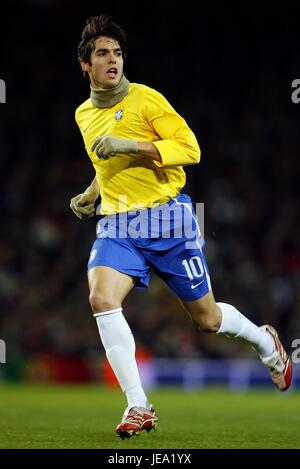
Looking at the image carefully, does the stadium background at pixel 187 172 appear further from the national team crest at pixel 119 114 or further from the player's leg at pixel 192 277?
the national team crest at pixel 119 114

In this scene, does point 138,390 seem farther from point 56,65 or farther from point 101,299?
point 56,65

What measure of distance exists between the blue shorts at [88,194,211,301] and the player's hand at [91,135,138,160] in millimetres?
473

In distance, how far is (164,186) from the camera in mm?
6062

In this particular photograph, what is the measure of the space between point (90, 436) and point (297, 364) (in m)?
8.68

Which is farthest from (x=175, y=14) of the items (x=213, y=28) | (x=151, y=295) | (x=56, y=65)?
(x=151, y=295)

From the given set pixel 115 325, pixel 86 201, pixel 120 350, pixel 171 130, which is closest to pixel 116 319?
pixel 115 325

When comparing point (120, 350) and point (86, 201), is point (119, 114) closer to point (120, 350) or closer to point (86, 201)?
point (86, 201)

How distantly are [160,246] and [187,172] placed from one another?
39.2 ft

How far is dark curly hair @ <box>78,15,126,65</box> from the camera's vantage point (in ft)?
19.4

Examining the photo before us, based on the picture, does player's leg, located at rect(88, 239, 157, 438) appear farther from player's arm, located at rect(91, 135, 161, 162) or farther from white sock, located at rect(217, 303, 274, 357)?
white sock, located at rect(217, 303, 274, 357)

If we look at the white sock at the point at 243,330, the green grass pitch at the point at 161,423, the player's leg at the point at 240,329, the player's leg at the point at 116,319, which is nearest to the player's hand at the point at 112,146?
the player's leg at the point at 116,319

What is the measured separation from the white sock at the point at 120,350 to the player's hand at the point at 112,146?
2.93 ft

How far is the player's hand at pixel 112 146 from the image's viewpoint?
560 cm

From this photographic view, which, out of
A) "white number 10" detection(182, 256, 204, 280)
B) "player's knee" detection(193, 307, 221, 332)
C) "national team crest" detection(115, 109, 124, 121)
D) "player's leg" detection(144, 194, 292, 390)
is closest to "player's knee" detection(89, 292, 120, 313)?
"player's leg" detection(144, 194, 292, 390)
